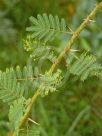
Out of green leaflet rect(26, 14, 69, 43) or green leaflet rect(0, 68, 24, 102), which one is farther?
green leaflet rect(26, 14, 69, 43)

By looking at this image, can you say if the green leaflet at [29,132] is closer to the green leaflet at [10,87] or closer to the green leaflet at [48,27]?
the green leaflet at [10,87]

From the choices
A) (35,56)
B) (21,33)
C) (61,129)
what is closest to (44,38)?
(35,56)

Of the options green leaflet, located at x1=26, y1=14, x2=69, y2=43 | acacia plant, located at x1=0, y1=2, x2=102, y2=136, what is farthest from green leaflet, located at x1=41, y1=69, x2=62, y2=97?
green leaflet, located at x1=26, y1=14, x2=69, y2=43

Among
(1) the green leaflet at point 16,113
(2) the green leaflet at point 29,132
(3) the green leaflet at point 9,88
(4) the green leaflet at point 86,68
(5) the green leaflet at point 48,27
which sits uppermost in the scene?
(5) the green leaflet at point 48,27

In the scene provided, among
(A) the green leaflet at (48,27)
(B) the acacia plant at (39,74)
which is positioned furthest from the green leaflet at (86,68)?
(A) the green leaflet at (48,27)

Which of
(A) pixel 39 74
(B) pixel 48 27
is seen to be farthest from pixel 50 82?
(B) pixel 48 27

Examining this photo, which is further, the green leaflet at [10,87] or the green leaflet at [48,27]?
the green leaflet at [48,27]

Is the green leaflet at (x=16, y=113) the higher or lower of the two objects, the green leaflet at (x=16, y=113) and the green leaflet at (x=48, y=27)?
the lower

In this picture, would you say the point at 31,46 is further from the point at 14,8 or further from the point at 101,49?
the point at 14,8

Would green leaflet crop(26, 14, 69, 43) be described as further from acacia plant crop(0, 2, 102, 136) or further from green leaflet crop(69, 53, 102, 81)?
green leaflet crop(69, 53, 102, 81)
